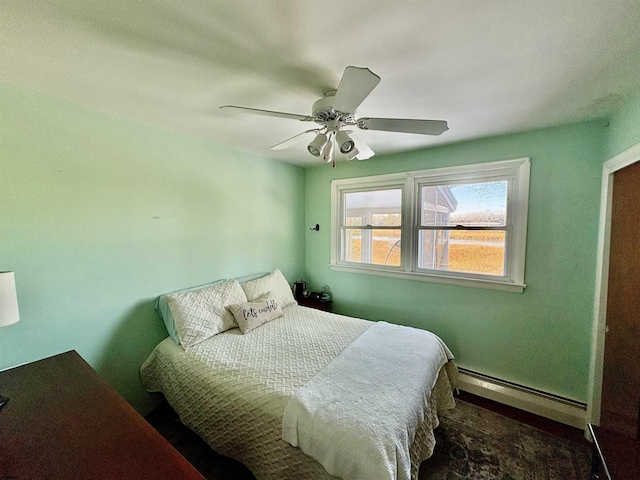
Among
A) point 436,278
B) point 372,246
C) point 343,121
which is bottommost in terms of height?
point 436,278

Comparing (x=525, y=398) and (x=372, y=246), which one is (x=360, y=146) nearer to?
(x=372, y=246)

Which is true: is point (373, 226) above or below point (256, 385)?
above

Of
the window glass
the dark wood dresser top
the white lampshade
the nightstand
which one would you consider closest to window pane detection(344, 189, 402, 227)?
the window glass

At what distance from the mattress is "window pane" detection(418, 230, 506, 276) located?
0.97m

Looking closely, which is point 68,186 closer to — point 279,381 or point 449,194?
point 279,381

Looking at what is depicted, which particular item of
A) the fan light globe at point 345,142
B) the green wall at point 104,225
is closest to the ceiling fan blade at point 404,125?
the fan light globe at point 345,142

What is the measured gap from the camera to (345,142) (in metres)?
1.44

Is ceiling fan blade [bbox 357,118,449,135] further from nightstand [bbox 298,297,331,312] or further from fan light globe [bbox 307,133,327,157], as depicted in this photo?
nightstand [bbox 298,297,331,312]

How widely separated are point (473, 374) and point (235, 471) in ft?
7.03

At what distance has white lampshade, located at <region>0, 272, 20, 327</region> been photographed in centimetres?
113

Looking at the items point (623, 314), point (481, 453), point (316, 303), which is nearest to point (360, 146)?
point (316, 303)

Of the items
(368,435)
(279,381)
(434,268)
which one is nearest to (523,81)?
(434,268)

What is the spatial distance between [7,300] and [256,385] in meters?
1.26

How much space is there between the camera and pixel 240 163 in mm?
2617
